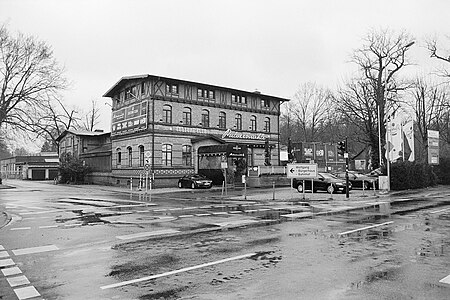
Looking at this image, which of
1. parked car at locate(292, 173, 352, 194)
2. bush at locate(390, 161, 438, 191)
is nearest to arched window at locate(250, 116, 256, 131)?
parked car at locate(292, 173, 352, 194)

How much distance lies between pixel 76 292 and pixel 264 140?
42110 millimetres

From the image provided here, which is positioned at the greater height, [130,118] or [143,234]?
[130,118]

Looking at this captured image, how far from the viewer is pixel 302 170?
2495 cm

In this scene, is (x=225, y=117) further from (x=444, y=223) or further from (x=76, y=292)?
(x=76, y=292)

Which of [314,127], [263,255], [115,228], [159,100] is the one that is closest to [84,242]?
[115,228]

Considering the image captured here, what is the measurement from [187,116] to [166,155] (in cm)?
484

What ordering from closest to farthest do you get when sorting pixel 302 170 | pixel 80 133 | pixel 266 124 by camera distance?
pixel 302 170
pixel 266 124
pixel 80 133

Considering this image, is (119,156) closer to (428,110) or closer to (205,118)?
(205,118)

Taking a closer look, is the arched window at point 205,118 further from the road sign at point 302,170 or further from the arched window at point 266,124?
the road sign at point 302,170

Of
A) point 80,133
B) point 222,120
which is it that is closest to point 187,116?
point 222,120

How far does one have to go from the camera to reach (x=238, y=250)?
8617 millimetres

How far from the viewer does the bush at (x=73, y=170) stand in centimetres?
5053

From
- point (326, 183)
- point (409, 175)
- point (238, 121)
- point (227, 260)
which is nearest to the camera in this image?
point (227, 260)

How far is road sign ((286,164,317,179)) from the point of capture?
24.8 meters
